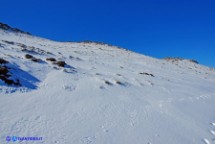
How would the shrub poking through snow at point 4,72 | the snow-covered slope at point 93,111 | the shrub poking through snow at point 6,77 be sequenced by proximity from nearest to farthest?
the snow-covered slope at point 93,111, the shrub poking through snow at point 6,77, the shrub poking through snow at point 4,72

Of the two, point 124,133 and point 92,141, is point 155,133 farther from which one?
point 92,141

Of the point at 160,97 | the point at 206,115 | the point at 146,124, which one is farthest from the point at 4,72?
the point at 206,115

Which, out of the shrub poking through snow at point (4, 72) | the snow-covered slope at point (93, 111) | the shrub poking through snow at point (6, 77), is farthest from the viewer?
the shrub poking through snow at point (4, 72)

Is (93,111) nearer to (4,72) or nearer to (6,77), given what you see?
(6,77)

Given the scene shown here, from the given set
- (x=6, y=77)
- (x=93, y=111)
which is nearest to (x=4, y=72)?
(x=6, y=77)

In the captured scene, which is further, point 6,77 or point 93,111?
point 6,77

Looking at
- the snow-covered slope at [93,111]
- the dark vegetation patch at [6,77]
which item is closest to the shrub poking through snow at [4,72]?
the dark vegetation patch at [6,77]

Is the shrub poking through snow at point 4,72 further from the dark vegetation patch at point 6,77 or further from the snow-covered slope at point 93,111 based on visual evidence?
the snow-covered slope at point 93,111

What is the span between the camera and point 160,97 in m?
15.6

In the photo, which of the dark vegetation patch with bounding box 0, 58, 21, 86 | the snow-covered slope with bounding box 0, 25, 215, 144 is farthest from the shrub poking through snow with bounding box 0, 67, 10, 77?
the snow-covered slope with bounding box 0, 25, 215, 144

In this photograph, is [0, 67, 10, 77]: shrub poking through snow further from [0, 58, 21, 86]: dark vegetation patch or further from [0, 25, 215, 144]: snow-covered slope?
[0, 25, 215, 144]: snow-covered slope

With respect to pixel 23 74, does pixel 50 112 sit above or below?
below

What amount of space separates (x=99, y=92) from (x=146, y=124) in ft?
15.4

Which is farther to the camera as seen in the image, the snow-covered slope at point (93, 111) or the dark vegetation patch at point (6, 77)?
the dark vegetation patch at point (6, 77)
